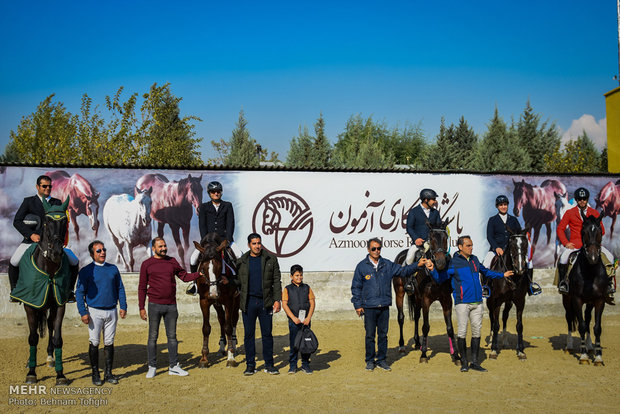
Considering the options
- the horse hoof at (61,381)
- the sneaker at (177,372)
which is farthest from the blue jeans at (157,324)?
the horse hoof at (61,381)

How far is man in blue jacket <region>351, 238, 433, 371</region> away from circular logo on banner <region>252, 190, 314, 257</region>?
6082 mm

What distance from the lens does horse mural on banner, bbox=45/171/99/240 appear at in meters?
14.2

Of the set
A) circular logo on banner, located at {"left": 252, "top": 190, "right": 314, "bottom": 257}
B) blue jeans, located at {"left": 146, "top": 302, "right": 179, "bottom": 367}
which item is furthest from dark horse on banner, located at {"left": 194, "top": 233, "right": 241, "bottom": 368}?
circular logo on banner, located at {"left": 252, "top": 190, "right": 314, "bottom": 257}

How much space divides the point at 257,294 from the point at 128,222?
22.4 feet

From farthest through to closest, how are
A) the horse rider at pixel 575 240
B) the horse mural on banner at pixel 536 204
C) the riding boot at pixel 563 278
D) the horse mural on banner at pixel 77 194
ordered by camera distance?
the horse mural on banner at pixel 536 204 < the horse mural on banner at pixel 77 194 < the horse rider at pixel 575 240 < the riding boot at pixel 563 278

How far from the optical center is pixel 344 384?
28.0ft

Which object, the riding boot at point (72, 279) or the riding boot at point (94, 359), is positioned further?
the riding boot at point (72, 279)

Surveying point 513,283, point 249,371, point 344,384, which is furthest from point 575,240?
point 249,371

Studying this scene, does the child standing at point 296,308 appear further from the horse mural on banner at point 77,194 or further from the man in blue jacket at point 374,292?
the horse mural on banner at point 77,194

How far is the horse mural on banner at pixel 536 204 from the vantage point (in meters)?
16.6

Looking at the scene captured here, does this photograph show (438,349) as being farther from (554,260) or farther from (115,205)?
(115,205)

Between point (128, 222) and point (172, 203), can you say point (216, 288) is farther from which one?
point (128, 222)

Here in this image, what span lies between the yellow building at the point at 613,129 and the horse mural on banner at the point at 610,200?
4511 mm

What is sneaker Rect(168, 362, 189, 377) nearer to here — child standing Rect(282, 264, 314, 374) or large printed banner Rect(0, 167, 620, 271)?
child standing Rect(282, 264, 314, 374)
